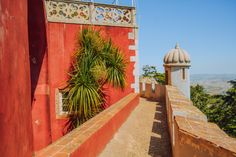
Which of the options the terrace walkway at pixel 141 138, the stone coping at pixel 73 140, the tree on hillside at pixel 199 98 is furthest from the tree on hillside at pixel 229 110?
the stone coping at pixel 73 140

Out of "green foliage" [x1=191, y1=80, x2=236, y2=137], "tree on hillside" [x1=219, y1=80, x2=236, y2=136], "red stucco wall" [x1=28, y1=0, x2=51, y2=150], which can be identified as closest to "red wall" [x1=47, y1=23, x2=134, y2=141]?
"red stucco wall" [x1=28, y1=0, x2=51, y2=150]

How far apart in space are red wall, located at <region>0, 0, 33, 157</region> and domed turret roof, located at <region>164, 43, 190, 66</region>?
32.4 ft

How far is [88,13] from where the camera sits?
31.3 feet

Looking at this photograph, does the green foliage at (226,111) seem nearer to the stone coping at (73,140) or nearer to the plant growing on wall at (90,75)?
the plant growing on wall at (90,75)

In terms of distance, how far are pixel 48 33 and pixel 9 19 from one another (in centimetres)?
615

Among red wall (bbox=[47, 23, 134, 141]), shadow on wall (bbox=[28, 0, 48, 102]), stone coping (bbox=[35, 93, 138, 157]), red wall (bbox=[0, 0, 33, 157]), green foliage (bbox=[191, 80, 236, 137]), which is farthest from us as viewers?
green foliage (bbox=[191, 80, 236, 137])

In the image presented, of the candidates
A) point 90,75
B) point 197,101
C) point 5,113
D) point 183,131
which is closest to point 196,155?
point 183,131

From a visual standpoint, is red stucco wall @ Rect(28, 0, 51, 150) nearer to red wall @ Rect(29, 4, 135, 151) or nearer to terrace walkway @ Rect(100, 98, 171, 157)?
red wall @ Rect(29, 4, 135, 151)

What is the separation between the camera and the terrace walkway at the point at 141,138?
5.61 metres

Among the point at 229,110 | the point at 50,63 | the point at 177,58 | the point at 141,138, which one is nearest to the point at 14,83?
the point at 141,138

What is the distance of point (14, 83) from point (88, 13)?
23.5ft

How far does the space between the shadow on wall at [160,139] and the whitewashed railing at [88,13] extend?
4132 mm

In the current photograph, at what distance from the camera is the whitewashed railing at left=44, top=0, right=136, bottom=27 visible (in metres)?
8.95

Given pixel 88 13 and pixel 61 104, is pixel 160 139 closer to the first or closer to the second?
pixel 61 104
